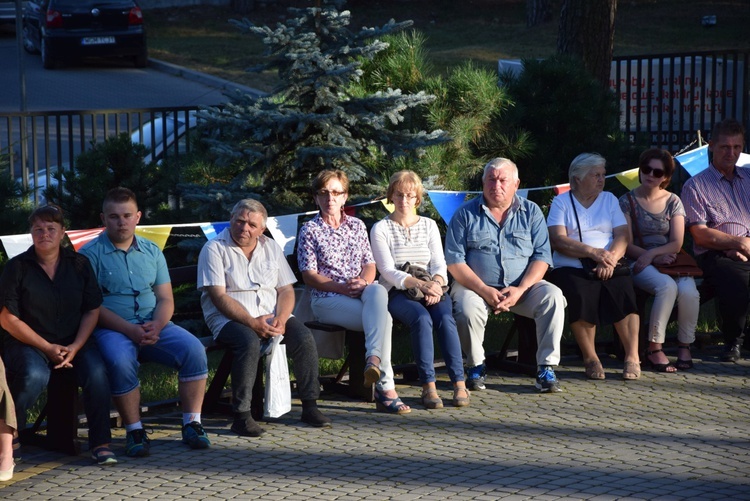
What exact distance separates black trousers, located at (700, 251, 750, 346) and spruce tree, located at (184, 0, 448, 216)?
2.37m

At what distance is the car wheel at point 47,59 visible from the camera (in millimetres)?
24719

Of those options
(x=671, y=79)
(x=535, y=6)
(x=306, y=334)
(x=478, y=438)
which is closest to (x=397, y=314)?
(x=306, y=334)

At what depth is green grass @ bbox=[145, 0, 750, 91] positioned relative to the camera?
81.7 feet

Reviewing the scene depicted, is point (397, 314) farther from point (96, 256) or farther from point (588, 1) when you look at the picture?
point (588, 1)

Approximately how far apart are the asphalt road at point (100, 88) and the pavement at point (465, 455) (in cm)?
1325

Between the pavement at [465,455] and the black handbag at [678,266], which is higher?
the black handbag at [678,266]

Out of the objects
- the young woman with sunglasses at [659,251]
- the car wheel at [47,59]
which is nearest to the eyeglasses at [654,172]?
the young woman with sunglasses at [659,251]

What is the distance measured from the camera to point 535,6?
28.5 metres

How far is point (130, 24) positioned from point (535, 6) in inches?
419

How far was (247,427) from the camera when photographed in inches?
244

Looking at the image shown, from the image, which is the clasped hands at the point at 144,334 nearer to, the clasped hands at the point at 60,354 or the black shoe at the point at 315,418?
the clasped hands at the point at 60,354

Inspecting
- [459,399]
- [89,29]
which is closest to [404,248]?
[459,399]

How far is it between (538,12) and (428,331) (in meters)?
23.1

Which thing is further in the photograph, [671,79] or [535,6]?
[535,6]
